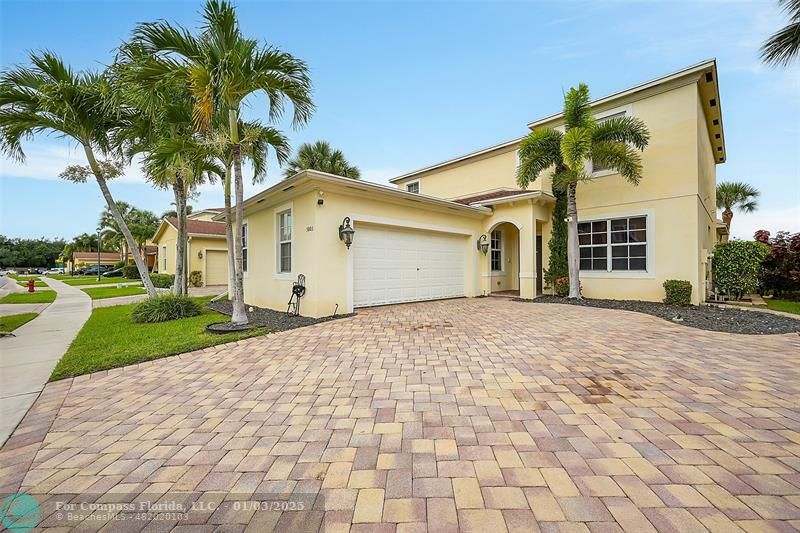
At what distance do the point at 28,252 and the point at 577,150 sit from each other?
99842mm

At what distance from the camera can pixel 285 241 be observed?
30.9ft

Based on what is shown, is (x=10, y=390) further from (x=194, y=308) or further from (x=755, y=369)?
(x=755, y=369)

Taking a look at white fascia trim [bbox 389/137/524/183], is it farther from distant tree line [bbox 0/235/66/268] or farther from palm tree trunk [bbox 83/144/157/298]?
distant tree line [bbox 0/235/66/268]

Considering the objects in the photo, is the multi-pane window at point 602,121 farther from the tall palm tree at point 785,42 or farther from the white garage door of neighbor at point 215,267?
the white garage door of neighbor at point 215,267

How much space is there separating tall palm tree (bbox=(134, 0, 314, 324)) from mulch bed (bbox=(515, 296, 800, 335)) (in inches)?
375

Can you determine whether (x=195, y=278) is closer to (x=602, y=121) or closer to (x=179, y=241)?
(x=179, y=241)

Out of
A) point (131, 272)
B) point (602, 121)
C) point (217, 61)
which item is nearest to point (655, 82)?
point (602, 121)

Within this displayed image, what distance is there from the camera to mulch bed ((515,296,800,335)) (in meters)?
6.57

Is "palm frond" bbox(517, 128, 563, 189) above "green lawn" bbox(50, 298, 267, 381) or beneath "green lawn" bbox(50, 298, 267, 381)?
above

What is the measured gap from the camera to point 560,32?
34.9 ft

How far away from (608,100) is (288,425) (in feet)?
43.0

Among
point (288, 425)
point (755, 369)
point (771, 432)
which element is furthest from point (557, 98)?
point (288, 425)

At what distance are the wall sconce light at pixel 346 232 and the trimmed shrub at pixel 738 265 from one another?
12.0 metres

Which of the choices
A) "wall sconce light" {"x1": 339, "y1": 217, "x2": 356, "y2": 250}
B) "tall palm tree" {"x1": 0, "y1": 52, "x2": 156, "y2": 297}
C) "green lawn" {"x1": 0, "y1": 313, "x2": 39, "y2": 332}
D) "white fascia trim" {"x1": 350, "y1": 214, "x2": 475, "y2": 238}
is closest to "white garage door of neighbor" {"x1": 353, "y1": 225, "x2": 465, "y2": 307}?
"white fascia trim" {"x1": 350, "y1": 214, "x2": 475, "y2": 238}
